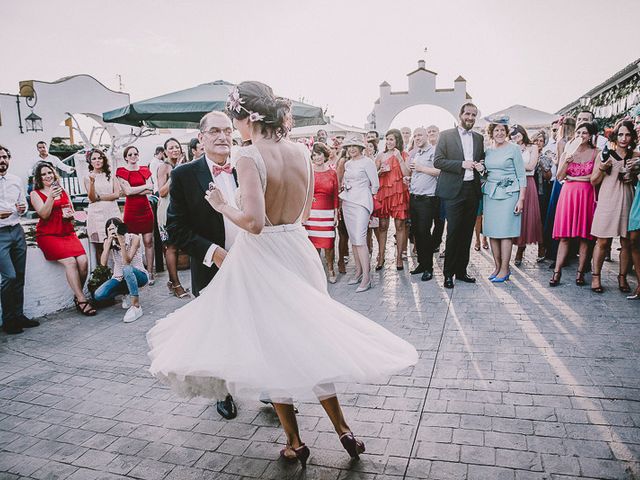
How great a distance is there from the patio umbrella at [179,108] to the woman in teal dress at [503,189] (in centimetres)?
426

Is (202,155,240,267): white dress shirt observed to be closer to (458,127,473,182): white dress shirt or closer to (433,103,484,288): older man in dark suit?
(433,103,484,288): older man in dark suit

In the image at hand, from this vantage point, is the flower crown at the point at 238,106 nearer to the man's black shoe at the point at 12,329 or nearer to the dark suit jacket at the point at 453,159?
the dark suit jacket at the point at 453,159

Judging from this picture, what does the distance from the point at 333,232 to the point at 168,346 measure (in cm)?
492

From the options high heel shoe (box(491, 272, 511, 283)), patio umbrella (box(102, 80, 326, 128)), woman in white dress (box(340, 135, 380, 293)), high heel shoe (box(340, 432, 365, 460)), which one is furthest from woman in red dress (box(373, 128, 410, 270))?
high heel shoe (box(340, 432, 365, 460))

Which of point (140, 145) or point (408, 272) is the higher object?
point (140, 145)

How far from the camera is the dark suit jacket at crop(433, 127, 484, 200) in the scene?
6641 mm

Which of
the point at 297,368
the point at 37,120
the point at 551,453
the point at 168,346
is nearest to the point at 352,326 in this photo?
the point at 297,368

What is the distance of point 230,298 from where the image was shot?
8.62ft

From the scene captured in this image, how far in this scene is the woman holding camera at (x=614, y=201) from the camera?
587 centimetres

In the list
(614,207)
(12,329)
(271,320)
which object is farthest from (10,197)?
(614,207)

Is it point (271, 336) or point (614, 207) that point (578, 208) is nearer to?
point (614, 207)

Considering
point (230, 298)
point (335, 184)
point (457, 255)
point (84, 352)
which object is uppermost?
A: point (335, 184)

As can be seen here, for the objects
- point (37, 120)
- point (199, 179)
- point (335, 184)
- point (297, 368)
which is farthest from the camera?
point (37, 120)

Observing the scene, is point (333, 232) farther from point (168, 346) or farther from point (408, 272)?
point (168, 346)
